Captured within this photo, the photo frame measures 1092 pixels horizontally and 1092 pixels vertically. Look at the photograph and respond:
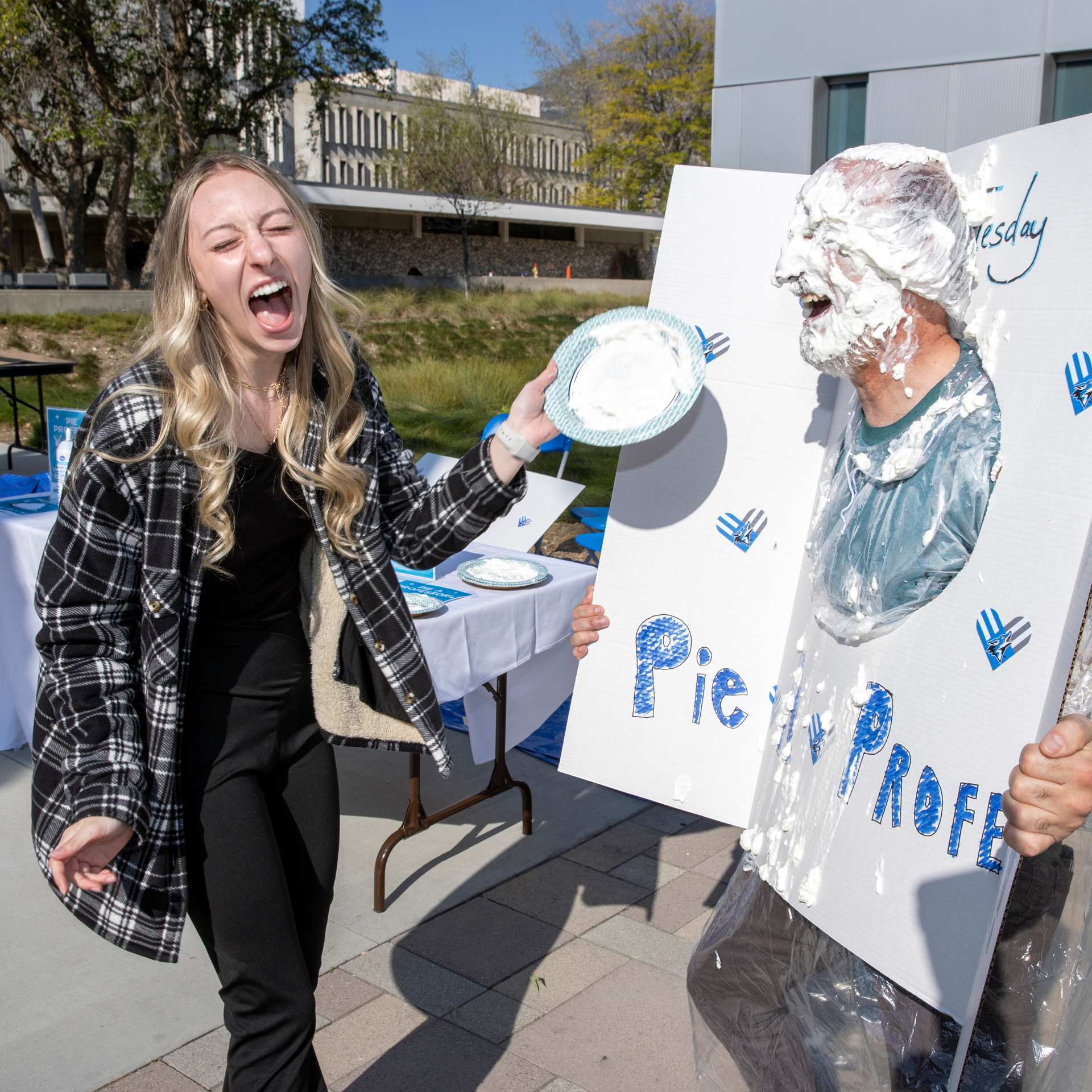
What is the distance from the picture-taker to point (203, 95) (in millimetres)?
24641

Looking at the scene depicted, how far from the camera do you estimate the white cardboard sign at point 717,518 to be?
1839 mm

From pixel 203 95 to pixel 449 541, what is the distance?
2571cm

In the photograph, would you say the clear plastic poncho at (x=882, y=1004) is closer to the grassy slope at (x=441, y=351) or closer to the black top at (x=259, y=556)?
the black top at (x=259, y=556)

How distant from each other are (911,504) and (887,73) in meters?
9.31

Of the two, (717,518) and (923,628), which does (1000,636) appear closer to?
(923,628)

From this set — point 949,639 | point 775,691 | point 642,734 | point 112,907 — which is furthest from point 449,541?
point 949,639

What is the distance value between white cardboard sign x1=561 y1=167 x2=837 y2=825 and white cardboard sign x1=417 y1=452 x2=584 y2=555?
7.51 feet

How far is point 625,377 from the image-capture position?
199cm

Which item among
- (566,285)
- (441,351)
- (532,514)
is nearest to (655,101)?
(566,285)

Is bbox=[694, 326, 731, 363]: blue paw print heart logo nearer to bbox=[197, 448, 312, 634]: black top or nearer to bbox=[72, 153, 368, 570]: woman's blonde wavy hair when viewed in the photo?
bbox=[72, 153, 368, 570]: woman's blonde wavy hair

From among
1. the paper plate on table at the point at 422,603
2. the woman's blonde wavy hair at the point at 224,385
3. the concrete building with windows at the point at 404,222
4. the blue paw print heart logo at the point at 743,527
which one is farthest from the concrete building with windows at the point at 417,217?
the blue paw print heart logo at the point at 743,527

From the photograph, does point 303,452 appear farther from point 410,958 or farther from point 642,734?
point 410,958

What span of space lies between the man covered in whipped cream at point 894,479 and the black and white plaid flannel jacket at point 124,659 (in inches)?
38.3

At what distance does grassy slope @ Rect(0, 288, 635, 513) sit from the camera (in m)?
Result: 11.2
